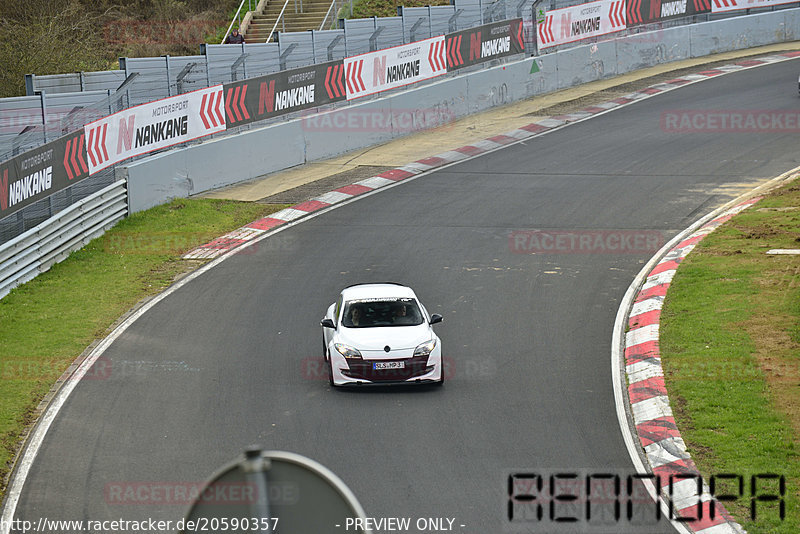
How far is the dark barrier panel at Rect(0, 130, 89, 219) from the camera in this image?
58.3ft

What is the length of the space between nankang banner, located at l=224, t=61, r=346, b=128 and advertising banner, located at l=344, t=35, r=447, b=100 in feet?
1.79

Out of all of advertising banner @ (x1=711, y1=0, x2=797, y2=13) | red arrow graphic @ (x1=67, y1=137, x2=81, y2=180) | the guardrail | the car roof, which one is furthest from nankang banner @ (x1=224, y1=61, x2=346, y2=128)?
advertising banner @ (x1=711, y1=0, x2=797, y2=13)

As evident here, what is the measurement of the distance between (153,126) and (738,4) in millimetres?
27479

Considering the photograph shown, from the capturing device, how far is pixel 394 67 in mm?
29875

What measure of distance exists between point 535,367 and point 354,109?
54.4 ft

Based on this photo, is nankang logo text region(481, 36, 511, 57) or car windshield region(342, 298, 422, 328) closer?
car windshield region(342, 298, 422, 328)

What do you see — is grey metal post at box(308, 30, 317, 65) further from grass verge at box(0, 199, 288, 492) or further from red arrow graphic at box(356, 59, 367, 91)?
grass verge at box(0, 199, 288, 492)

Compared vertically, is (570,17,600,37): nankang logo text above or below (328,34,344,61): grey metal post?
above

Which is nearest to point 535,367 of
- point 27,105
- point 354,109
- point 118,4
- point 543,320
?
point 543,320

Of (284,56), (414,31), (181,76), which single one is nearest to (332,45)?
(284,56)

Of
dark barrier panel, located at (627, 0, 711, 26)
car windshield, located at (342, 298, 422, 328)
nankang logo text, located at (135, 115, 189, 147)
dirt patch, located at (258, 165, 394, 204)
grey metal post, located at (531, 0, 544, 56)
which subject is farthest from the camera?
dark barrier panel, located at (627, 0, 711, 26)

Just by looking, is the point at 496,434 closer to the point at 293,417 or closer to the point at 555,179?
the point at 293,417

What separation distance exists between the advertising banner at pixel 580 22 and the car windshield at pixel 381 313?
2246 centimetres

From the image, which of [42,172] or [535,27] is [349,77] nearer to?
[535,27]
